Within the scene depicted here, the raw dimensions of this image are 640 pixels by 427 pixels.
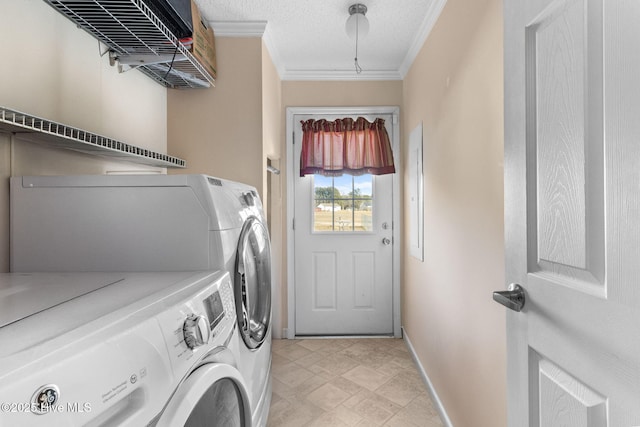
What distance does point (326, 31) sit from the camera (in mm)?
2330

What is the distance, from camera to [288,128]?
3.00 m

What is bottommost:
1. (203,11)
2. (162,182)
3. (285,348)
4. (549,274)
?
(285,348)

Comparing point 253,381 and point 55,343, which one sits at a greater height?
point 55,343

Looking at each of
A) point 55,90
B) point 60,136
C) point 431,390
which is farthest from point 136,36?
point 431,390

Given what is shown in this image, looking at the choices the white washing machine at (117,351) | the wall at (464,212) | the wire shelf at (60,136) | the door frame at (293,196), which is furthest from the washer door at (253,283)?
the door frame at (293,196)

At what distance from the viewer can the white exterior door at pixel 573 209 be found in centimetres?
56

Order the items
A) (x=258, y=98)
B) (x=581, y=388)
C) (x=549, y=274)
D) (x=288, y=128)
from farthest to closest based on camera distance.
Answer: (x=288, y=128)
(x=258, y=98)
(x=549, y=274)
(x=581, y=388)

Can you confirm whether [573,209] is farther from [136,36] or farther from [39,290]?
[136,36]

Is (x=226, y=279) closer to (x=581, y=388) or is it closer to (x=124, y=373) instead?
(x=124, y=373)

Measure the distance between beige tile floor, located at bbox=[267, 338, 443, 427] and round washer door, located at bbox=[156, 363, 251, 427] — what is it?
3.48 feet

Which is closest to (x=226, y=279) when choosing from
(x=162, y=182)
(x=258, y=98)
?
(x=162, y=182)

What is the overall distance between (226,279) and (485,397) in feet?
3.88

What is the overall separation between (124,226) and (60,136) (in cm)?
37

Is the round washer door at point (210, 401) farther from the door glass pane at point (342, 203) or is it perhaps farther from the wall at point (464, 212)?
the door glass pane at point (342, 203)
